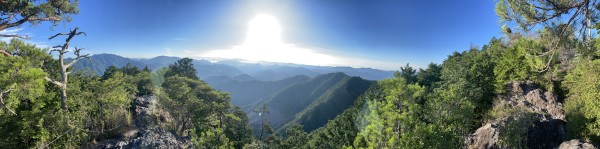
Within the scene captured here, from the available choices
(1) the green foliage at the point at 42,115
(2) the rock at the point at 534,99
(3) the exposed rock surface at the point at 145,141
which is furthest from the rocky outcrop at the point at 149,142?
(2) the rock at the point at 534,99

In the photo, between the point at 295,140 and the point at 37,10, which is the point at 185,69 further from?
the point at 37,10

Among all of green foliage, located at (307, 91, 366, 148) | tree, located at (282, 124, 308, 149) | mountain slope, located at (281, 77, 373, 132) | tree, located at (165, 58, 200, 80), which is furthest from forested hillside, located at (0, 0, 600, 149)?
mountain slope, located at (281, 77, 373, 132)

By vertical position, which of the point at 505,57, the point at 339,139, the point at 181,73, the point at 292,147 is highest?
the point at 505,57

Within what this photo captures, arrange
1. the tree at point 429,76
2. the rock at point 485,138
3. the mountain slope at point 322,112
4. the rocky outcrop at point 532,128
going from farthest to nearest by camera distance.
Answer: the mountain slope at point 322,112 → the tree at point 429,76 → the rock at point 485,138 → the rocky outcrop at point 532,128

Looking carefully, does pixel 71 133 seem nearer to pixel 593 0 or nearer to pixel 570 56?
pixel 593 0

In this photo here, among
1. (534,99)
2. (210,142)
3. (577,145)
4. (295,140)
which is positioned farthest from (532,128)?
(295,140)

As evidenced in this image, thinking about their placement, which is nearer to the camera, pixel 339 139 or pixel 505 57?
pixel 505 57

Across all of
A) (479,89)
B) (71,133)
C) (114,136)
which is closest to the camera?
(71,133)

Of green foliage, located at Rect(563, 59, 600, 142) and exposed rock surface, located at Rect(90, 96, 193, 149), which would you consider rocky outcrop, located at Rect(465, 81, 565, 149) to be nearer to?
green foliage, located at Rect(563, 59, 600, 142)

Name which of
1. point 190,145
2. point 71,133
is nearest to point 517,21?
point 190,145

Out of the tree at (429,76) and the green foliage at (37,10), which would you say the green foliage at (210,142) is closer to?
the green foliage at (37,10)
